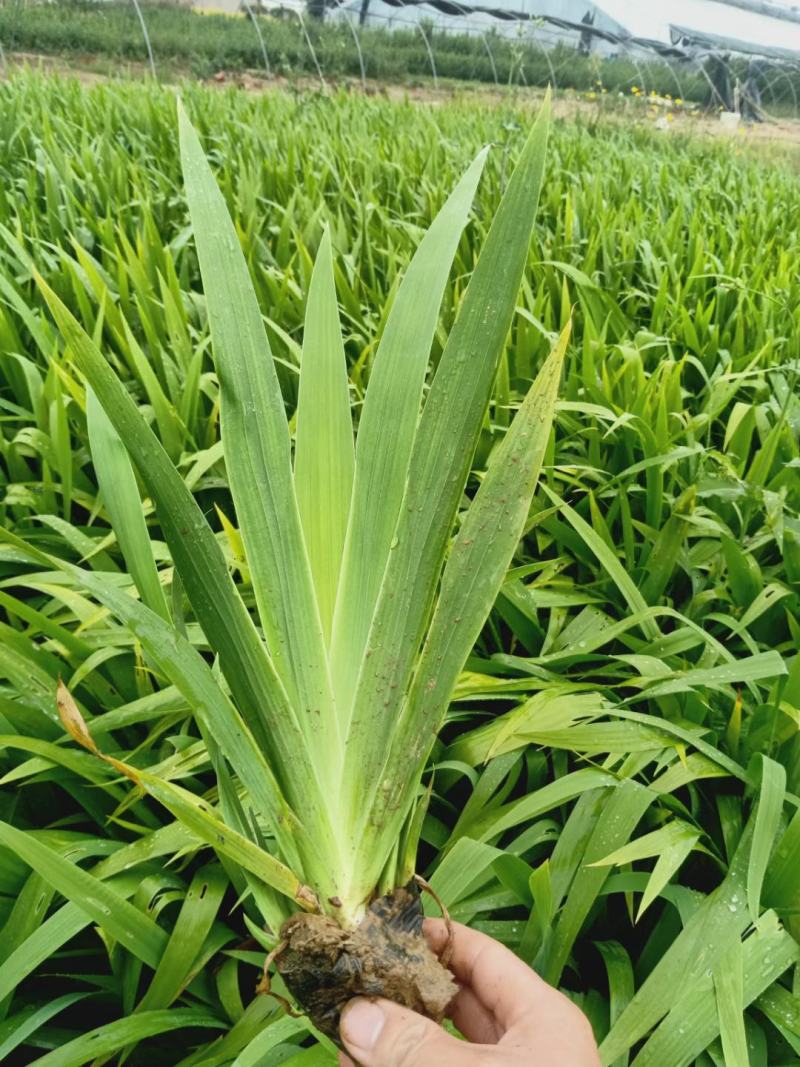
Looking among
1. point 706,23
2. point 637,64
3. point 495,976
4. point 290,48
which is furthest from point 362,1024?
point 706,23

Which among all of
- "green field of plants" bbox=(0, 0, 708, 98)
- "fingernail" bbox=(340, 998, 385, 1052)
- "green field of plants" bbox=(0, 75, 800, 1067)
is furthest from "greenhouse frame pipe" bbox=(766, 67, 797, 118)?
"fingernail" bbox=(340, 998, 385, 1052)

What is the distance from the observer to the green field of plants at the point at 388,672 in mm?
574

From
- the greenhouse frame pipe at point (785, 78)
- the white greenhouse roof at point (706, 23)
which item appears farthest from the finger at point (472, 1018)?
the white greenhouse roof at point (706, 23)

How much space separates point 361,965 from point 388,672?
19cm

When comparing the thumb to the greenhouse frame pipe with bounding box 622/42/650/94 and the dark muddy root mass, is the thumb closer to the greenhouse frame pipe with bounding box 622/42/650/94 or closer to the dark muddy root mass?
the dark muddy root mass

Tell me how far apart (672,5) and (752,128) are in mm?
5149

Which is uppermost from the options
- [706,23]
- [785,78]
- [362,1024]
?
[706,23]

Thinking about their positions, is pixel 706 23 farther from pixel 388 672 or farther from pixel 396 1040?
pixel 396 1040

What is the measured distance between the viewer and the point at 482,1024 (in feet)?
2.19

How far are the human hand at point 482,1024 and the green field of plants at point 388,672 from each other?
0.07 meters

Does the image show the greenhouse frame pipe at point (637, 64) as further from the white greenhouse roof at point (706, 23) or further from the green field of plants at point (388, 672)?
the green field of plants at point (388, 672)

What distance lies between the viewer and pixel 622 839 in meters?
0.80

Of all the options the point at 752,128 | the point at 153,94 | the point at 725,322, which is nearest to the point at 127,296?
the point at 725,322

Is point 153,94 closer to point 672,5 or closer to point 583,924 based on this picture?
point 583,924
